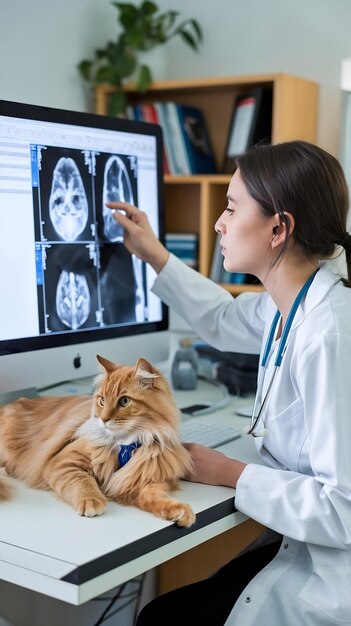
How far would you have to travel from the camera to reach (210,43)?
3023 millimetres

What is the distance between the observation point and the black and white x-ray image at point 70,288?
1.44 metres

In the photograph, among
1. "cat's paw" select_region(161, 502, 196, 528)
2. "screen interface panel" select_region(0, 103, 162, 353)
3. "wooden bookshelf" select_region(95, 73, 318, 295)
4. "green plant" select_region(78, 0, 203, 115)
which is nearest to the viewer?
"cat's paw" select_region(161, 502, 196, 528)

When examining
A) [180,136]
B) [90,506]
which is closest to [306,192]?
[90,506]

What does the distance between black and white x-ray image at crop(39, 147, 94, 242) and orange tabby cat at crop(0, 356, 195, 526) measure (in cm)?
37

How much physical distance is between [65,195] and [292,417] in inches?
23.7

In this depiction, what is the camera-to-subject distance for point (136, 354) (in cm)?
165

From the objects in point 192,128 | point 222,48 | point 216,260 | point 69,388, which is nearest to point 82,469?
point 69,388

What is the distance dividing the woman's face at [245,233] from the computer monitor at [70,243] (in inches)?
13.0

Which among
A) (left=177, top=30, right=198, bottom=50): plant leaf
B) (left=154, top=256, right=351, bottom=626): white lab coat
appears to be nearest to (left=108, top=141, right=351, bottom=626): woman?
(left=154, top=256, right=351, bottom=626): white lab coat

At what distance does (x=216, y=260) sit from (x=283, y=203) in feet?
5.36

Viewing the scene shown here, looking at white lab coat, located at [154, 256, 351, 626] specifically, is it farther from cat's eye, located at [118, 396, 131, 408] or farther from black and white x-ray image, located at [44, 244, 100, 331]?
black and white x-ray image, located at [44, 244, 100, 331]

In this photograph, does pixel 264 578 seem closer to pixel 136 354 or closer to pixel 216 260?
pixel 136 354

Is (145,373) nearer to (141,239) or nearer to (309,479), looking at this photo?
(309,479)

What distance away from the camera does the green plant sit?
2.88 m
